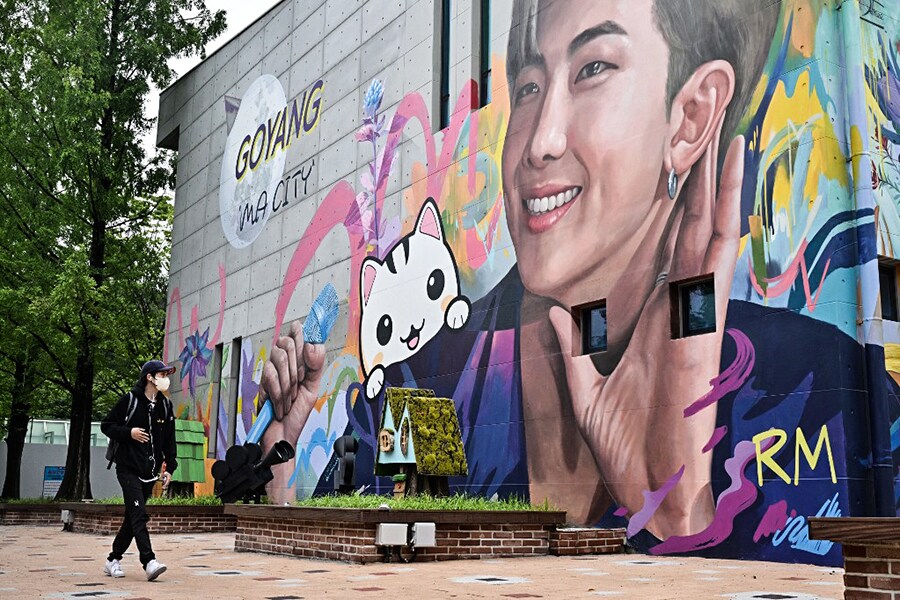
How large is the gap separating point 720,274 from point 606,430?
102 inches

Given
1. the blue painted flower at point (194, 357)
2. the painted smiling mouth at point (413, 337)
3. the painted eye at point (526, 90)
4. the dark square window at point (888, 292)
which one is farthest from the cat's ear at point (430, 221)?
the blue painted flower at point (194, 357)

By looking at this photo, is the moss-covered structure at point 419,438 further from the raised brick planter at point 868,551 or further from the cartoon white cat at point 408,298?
the raised brick planter at point 868,551

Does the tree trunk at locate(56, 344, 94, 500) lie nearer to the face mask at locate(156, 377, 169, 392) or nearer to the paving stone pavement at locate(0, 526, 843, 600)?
the paving stone pavement at locate(0, 526, 843, 600)

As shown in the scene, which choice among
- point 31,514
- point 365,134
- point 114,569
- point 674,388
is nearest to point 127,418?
point 114,569

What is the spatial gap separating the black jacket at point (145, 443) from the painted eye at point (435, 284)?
25.9ft

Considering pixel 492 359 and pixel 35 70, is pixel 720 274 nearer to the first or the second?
pixel 492 359

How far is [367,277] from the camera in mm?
18109

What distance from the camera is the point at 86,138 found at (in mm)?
23781

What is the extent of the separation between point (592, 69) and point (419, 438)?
5686 mm

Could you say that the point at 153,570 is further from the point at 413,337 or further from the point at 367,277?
the point at 367,277

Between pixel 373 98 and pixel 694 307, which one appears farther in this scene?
pixel 373 98

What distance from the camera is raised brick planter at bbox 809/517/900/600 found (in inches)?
162

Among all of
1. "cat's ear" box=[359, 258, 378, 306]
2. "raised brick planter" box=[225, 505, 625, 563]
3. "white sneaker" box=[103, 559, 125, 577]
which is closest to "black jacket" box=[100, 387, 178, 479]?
"white sneaker" box=[103, 559, 125, 577]

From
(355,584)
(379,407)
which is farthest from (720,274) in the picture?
(379,407)
